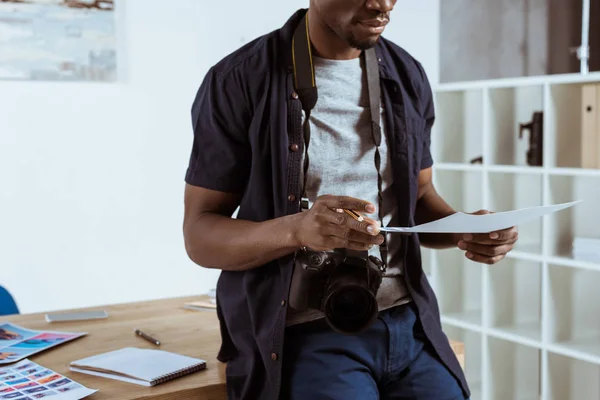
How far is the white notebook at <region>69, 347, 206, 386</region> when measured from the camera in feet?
5.18

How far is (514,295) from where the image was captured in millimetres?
3594

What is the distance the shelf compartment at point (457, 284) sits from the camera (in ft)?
12.6

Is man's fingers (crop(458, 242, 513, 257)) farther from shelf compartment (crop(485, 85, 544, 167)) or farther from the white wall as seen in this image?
the white wall

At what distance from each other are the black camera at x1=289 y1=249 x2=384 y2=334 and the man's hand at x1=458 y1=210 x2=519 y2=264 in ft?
0.81

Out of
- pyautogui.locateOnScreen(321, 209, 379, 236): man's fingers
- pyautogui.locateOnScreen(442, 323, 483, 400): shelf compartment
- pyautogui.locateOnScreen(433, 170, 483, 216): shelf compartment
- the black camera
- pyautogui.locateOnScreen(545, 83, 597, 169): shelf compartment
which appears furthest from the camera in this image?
pyautogui.locateOnScreen(433, 170, 483, 216): shelf compartment

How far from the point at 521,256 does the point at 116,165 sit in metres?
2.15

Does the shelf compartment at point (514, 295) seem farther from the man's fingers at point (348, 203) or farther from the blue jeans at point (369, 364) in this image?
the man's fingers at point (348, 203)

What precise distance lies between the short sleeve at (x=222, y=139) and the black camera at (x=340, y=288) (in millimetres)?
256

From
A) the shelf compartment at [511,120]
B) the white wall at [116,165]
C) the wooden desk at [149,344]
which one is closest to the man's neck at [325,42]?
the wooden desk at [149,344]

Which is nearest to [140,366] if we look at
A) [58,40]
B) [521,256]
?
[521,256]

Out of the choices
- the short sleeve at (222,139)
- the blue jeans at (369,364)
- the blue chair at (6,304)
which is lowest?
the blue chair at (6,304)

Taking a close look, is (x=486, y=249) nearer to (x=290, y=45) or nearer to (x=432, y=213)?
(x=432, y=213)

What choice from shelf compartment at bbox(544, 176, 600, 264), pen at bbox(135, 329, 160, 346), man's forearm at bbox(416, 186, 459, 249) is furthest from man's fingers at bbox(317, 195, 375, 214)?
shelf compartment at bbox(544, 176, 600, 264)

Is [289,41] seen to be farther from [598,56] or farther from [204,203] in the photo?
[598,56]
